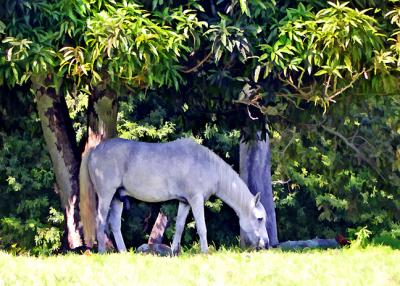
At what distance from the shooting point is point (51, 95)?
1977 centimetres

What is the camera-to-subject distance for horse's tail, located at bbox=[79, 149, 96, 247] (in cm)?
1920

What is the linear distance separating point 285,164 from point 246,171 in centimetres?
768

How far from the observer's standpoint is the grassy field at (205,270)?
1207 centimetres

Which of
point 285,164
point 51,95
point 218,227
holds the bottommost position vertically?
point 218,227

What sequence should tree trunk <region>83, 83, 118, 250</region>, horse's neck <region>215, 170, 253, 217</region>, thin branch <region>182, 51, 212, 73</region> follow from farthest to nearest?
1. tree trunk <region>83, 83, 118, 250</region>
2. horse's neck <region>215, 170, 253, 217</region>
3. thin branch <region>182, 51, 212, 73</region>

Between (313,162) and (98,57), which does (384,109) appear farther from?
(98,57)

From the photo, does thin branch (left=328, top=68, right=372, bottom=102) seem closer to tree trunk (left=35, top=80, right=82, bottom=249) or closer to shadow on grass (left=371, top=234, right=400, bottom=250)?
shadow on grass (left=371, top=234, right=400, bottom=250)

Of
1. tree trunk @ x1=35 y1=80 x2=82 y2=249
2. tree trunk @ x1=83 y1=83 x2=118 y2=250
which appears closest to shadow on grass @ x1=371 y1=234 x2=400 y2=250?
tree trunk @ x1=83 y1=83 x2=118 y2=250

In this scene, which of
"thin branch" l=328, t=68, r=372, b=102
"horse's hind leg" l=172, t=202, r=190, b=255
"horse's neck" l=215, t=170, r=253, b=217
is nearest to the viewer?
"thin branch" l=328, t=68, r=372, b=102

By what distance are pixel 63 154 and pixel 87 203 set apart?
4.04ft

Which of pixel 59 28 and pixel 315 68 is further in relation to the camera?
pixel 315 68

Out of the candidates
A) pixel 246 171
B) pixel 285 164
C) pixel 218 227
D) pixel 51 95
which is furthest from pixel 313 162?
pixel 51 95

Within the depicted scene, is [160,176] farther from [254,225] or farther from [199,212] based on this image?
[254,225]

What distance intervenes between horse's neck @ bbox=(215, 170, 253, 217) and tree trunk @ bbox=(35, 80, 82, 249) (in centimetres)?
308
